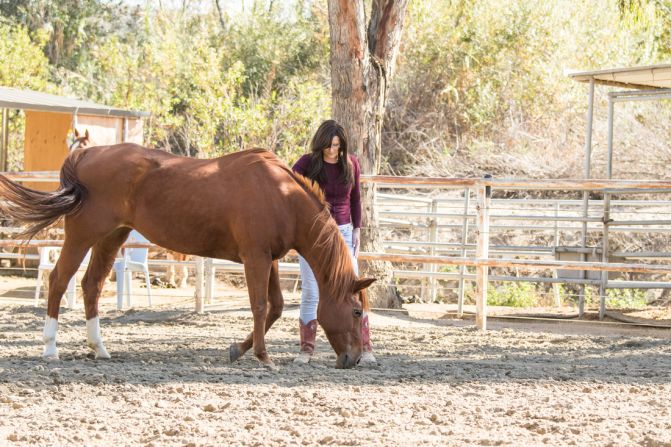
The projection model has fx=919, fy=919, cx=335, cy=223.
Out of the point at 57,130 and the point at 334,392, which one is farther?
the point at 57,130

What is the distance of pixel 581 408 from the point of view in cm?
415

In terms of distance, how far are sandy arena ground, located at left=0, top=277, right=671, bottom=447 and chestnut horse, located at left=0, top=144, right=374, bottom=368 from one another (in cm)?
35

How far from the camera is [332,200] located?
542cm

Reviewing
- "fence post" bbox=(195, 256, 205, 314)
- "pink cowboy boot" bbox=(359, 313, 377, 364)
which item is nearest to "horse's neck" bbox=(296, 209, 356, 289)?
"pink cowboy boot" bbox=(359, 313, 377, 364)

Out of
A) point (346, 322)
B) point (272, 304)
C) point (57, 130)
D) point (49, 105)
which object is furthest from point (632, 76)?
point (57, 130)

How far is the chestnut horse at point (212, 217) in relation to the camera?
16.7ft

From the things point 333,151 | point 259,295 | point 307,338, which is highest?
point 333,151

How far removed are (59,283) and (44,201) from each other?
0.48 meters

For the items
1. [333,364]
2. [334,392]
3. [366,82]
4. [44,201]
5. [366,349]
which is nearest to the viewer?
[334,392]

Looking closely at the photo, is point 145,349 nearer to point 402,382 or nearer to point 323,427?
point 402,382

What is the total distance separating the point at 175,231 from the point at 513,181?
3.28m

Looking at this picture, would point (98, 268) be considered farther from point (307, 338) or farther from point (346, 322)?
point (346, 322)

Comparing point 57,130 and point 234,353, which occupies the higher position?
point 57,130

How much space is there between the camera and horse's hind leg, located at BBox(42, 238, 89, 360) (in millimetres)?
5293
